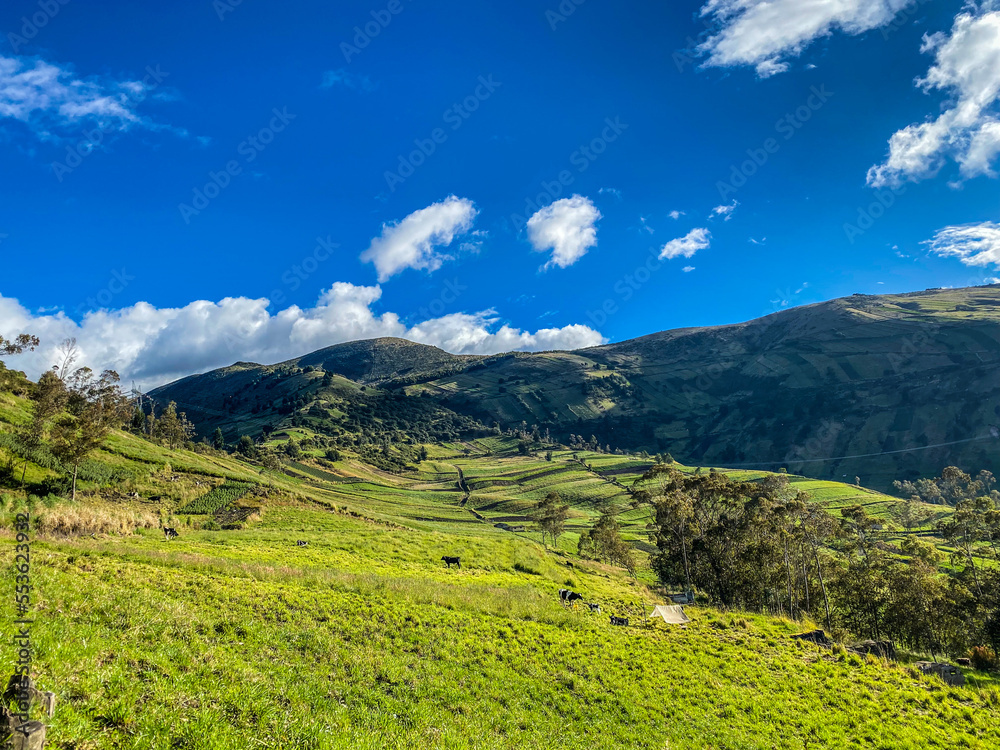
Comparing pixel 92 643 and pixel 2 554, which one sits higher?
pixel 2 554

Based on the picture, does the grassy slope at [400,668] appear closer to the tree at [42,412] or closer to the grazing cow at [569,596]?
the grazing cow at [569,596]

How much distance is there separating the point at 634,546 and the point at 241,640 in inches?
4534

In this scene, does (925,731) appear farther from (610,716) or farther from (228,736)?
(228,736)

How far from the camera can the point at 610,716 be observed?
1948 centimetres

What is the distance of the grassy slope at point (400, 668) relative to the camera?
10.7 meters

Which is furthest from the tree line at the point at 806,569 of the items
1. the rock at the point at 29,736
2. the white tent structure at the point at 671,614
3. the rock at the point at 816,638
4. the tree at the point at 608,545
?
the rock at the point at 29,736

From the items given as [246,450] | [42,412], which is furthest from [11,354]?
[246,450]

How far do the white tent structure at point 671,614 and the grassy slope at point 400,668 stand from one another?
165cm

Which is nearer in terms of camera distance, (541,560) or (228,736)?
(228,736)

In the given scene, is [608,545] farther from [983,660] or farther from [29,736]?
[29,736]

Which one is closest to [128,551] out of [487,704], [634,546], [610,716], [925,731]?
[487,704]

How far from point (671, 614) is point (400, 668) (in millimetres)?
26439

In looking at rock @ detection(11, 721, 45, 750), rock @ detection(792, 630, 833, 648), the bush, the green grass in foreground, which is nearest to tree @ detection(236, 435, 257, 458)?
the green grass in foreground

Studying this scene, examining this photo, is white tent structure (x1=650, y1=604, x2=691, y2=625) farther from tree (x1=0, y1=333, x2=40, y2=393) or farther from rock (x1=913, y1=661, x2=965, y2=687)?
tree (x1=0, y1=333, x2=40, y2=393)
